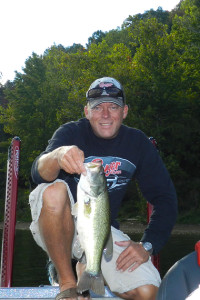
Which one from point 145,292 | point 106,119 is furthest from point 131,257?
point 106,119

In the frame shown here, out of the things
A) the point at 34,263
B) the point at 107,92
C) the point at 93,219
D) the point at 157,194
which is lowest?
the point at 34,263

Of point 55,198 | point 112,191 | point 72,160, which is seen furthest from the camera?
point 112,191

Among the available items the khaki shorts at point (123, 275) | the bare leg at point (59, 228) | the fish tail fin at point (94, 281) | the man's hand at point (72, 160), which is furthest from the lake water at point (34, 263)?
the man's hand at point (72, 160)

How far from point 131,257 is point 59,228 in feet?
2.17

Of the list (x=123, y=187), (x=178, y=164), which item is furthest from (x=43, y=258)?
(x=178, y=164)

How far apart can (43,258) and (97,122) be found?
46.9ft

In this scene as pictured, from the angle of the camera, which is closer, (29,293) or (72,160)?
(72,160)

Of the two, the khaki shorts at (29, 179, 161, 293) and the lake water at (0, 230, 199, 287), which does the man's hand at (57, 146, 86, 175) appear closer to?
the khaki shorts at (29, 179, 161, 293)

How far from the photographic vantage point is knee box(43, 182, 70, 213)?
3.79 metres

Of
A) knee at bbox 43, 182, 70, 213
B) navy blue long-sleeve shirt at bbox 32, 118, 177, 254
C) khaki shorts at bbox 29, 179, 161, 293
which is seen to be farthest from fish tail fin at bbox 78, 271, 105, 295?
navy blue long-sleeve shirt at bbox 32, 118, 177, 254

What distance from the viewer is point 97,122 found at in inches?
175

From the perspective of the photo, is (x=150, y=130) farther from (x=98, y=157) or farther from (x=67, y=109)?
(x=98, y=157)

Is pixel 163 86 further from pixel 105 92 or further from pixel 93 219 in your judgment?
pixel 93 219

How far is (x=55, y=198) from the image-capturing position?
380 cm
